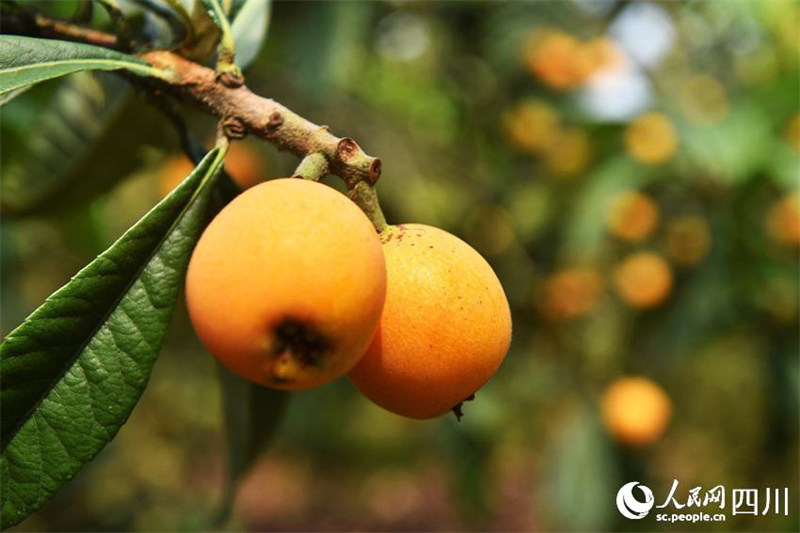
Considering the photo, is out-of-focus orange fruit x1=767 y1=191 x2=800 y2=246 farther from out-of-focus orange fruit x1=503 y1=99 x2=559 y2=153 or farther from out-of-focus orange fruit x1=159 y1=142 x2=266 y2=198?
out-of-focus orange fruit x1=159 y1=142 x2=266 y2=198

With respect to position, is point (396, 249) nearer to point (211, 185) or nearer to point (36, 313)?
point (211, 185)

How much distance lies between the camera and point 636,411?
227cm

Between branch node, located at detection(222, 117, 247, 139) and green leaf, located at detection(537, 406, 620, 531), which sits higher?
green leaf, located at detection(537, 406, 620, 531)

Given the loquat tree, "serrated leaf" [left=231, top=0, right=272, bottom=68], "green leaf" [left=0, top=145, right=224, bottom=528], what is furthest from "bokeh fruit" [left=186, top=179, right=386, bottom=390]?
"serrated leaf" [left=231, top=0, right=272, bottom=68]

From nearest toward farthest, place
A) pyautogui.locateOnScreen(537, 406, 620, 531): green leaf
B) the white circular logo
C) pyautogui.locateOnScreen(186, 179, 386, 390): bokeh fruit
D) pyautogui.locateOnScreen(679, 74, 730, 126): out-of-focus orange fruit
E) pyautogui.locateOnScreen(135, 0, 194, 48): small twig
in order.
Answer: pyautogui.locateOnScreen(186, 179, 386, 390): bokeh fruit, pyautogui.locateOnScreen(135, 0, 194, 48): small twig, the white circular logo, pyautogui.locateOnScreen(537, 406, 620, 531): green leaf, pyautogui.locateOnScreen(679, 74, 730, 126): out-of-focus orange fruit

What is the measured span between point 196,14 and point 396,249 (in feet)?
1.05

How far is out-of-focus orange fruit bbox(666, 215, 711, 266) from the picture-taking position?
2.38 metres

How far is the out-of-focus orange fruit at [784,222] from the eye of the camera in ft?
7.49

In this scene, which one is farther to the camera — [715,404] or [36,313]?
[715,404]

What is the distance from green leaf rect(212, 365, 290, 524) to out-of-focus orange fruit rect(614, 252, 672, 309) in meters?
1.66

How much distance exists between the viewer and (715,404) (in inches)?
146

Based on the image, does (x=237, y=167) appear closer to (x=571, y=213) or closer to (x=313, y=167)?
(x=571, y=213)

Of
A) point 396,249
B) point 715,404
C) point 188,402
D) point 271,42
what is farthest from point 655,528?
point 188,402

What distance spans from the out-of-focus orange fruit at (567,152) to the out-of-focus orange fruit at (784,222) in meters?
0.62
